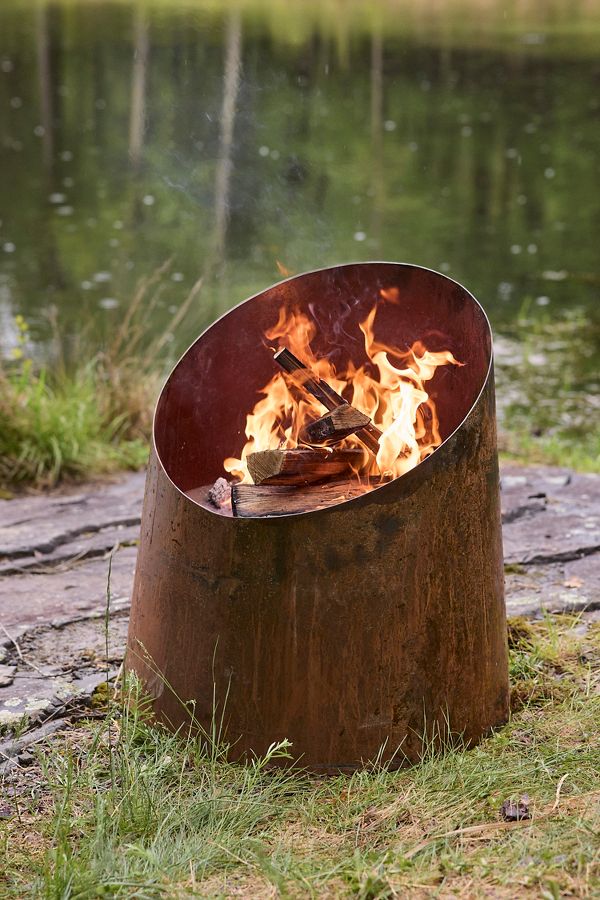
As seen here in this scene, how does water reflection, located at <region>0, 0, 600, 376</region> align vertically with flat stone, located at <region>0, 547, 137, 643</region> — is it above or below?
above

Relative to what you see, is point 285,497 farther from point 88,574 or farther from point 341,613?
point 88,574

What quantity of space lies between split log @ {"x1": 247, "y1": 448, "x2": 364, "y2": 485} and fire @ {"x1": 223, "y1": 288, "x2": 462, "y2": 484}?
0.05m

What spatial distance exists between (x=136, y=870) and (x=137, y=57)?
61.9 ft

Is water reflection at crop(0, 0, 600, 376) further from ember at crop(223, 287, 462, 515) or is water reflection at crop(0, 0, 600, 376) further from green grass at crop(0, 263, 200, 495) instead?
ember at crop(223, 287, 462, 515)

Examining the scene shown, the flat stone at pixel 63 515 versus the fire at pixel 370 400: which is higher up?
the fire at pixel 370 400

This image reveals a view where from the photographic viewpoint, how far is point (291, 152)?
14844mm

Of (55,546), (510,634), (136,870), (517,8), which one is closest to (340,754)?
(136,870)

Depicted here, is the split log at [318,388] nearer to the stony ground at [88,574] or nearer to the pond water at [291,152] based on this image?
the stony ground at [88,574]

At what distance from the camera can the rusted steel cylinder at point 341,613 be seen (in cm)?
237

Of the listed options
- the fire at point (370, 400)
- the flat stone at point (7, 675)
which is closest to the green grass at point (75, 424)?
the flat stone at point (7, 675)

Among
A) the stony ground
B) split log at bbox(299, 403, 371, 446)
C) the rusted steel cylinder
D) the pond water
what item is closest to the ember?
split log at bbox(299, 403, 371, 446)

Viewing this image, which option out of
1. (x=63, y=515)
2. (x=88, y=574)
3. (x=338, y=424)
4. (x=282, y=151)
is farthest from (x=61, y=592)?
(x=282, y=151)

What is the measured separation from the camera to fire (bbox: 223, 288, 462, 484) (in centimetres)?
273

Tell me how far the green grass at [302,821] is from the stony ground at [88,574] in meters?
0.22
